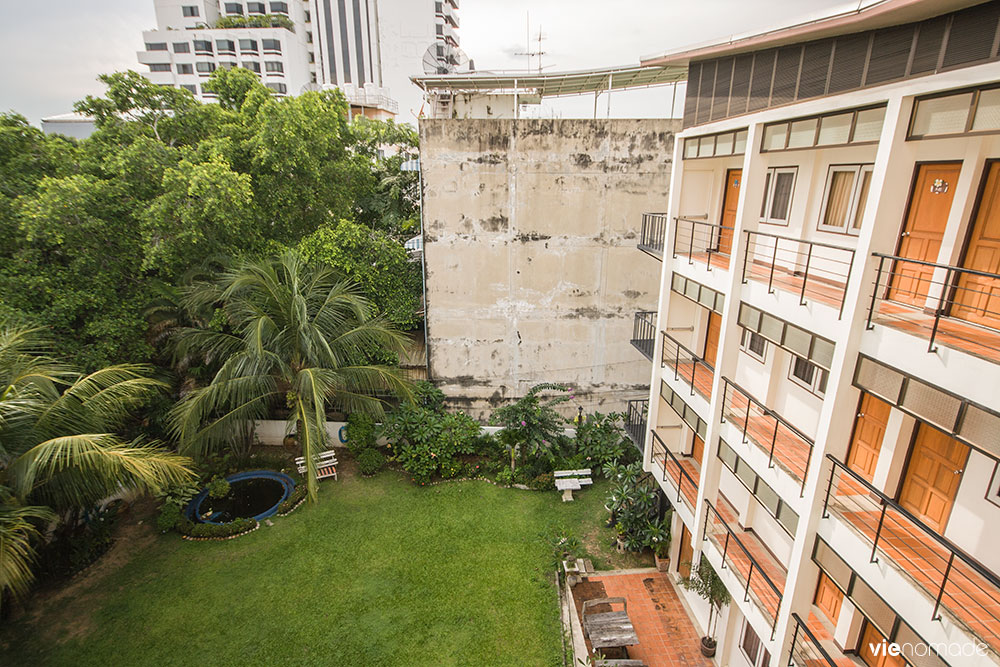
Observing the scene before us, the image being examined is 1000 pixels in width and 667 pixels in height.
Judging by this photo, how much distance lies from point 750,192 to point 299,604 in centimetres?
1144

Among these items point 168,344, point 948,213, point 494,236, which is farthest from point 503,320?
point 948,213

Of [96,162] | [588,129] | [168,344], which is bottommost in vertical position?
[168,344]

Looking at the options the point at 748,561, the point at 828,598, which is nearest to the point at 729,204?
the point at 748,561

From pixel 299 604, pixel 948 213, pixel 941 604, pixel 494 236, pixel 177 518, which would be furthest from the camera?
pixel 494 236

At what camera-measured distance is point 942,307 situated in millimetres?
5250

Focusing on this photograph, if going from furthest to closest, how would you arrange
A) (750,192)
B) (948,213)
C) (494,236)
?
(494,236) < (750,192) < (948,213)

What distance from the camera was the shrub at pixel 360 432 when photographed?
48.4ft

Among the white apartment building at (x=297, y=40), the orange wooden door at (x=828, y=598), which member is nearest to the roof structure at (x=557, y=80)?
the orange wooden door at (x=828, y=598)

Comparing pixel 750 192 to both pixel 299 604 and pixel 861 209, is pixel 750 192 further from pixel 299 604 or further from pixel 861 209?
pixel 299 604

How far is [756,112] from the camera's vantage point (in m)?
7.43

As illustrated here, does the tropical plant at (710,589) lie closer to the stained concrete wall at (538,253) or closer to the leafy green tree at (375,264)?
the stained concrete wall at (538,253)

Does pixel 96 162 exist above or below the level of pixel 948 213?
above

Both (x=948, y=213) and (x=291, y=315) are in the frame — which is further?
(x=291, y=315)

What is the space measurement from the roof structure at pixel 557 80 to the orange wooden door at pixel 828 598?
12658 mm
